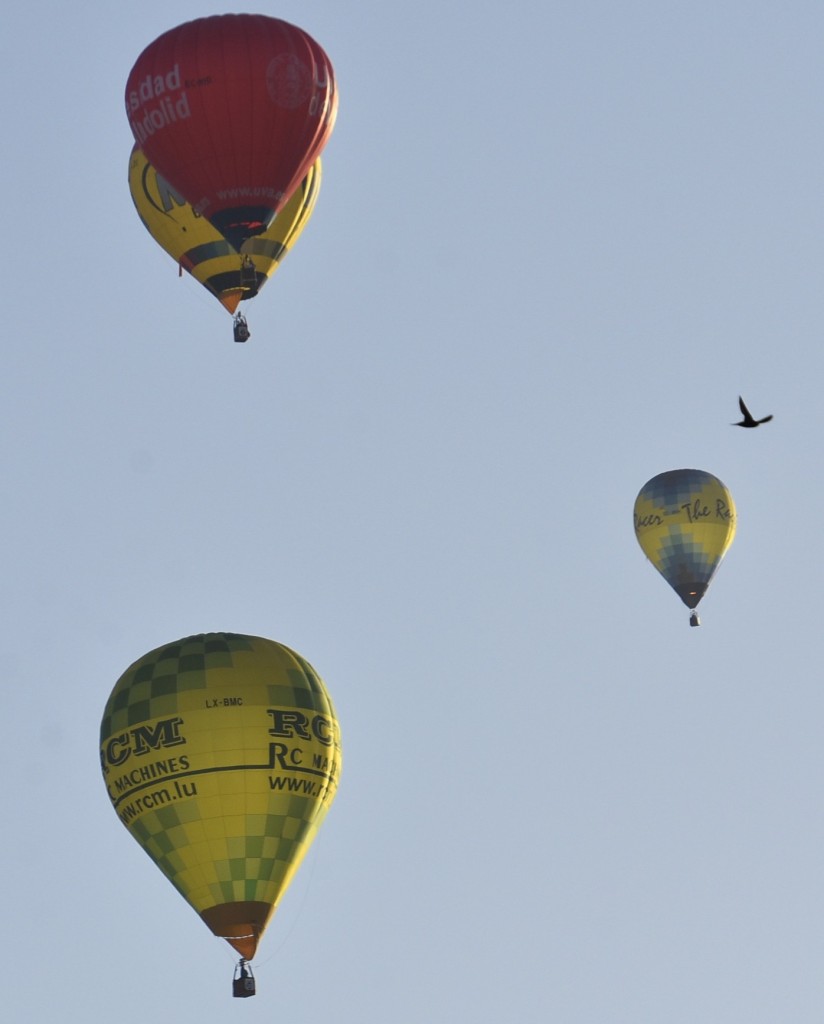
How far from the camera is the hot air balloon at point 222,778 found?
2518 inches

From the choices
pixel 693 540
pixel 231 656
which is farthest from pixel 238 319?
pixel 693 540

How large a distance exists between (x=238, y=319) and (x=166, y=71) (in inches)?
273

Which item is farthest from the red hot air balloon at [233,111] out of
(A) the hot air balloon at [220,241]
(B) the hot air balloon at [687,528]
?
(B) the hot air balloon at [687,528]

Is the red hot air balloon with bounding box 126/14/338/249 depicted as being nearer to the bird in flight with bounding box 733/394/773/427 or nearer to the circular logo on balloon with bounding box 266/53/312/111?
the circular logo on balloon with bounding box 266/53/312/111

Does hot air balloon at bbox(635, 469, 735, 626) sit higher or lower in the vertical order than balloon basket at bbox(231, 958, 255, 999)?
higher

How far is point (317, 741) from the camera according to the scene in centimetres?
6544

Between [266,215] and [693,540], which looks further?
[693,540]

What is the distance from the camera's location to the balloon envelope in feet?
300

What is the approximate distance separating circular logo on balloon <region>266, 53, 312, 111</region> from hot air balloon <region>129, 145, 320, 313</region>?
4395 millimetres

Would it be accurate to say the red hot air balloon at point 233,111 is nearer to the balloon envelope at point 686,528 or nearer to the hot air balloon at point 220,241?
the hot air balloon at point 220,241

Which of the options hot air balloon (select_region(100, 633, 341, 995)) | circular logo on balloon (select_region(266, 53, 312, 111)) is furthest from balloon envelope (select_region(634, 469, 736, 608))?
circular logo on balloon (select_region(266, 53, 312, 111))

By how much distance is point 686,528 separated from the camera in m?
92.2

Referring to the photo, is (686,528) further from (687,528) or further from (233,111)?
(233,111)

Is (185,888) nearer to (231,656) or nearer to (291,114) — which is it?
(231,656)
